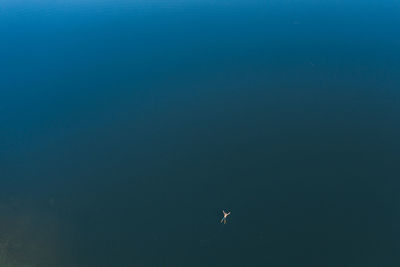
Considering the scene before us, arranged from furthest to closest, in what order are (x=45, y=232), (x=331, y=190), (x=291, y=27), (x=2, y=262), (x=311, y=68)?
(x=291, y=27)
(x=311, y=68)
(x=331, y=190)
(x=45, y=232)
(x=2, y=262)

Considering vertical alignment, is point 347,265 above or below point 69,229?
below

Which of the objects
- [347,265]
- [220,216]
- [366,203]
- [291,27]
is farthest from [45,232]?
[291,27]

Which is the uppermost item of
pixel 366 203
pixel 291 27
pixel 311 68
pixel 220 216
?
pixel 291 27

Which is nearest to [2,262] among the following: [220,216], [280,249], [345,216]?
[220,216]

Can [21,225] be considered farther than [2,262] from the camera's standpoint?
Yes

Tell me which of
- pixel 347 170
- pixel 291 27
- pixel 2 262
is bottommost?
pixel 2 262

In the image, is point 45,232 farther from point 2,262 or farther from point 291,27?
point 291,27

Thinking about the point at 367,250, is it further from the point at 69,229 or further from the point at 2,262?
the point at 2,262

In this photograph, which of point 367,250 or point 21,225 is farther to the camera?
point 21,225

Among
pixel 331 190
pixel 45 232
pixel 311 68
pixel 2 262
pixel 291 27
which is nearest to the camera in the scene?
pixel 2 262
